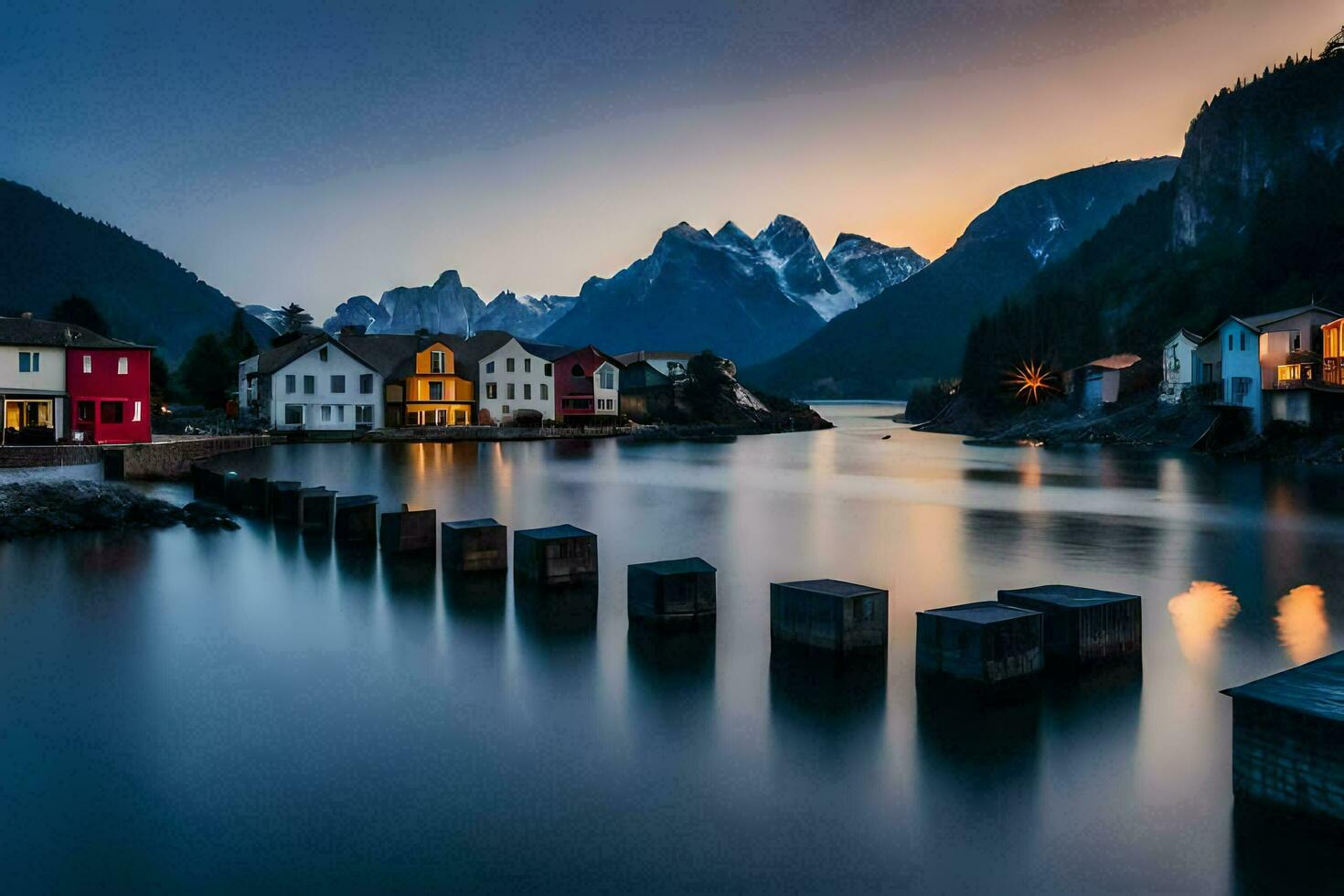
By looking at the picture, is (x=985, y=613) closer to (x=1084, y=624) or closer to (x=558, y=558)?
(x=1084, y=624)

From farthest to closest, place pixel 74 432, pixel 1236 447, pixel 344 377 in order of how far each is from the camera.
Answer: pixel 344 377
pixel 1236 447
pixel 74 432

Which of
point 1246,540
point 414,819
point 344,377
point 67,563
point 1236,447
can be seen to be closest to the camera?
point 414,819

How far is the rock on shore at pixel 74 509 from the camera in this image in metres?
28.3

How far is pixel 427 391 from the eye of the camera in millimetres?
88125

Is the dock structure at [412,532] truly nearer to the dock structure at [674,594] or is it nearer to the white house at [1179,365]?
the dock structure at [674,594]

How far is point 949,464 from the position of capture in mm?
68688

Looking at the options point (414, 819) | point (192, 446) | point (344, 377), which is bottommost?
point (414, 819)

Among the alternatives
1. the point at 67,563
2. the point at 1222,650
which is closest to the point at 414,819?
the point at 1222,650

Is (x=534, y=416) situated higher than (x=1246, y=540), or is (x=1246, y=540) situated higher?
(x=534, y=416)

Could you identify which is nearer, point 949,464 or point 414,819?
point 414,819

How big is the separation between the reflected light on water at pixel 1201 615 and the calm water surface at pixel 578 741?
14 centimetres

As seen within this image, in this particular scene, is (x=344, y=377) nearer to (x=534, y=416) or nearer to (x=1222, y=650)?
(x=534, y=416)

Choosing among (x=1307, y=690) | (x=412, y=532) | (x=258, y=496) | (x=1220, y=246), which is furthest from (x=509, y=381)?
(x=1220, y=246)

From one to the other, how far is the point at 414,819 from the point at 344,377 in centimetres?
8017
